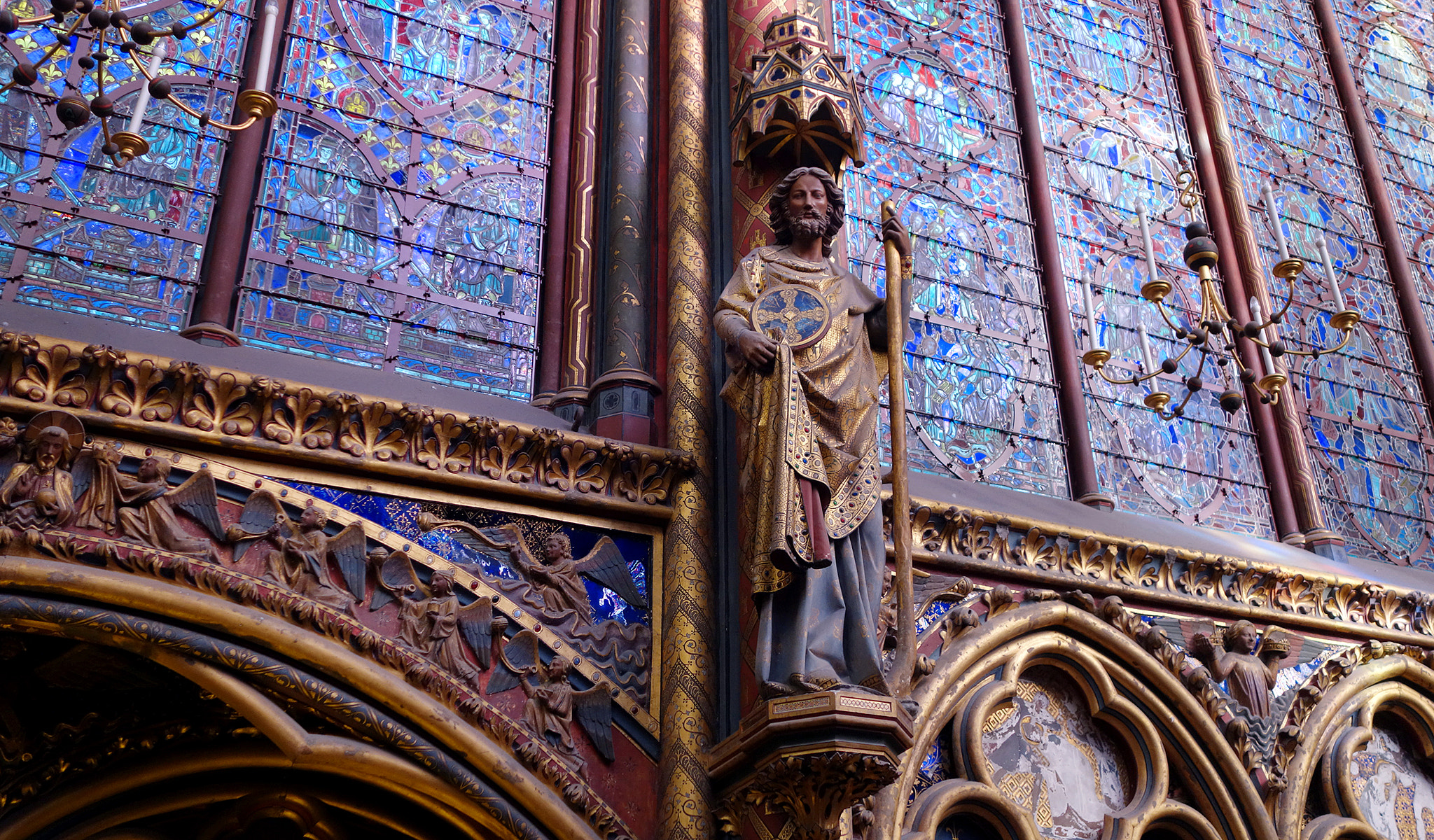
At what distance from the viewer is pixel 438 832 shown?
4.77 m

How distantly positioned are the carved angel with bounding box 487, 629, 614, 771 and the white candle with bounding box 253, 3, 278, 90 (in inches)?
79.3

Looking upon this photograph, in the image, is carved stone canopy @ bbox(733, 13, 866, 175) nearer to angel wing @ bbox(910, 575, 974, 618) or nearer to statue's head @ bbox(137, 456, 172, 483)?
angel wing @ bbox(910, 575, 974, 618)

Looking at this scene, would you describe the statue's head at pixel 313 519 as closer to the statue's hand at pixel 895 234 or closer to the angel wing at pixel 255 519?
the angel wing at pixel 255 519

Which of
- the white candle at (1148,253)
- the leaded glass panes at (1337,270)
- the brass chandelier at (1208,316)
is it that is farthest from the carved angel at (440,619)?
the leaded glass panes at (1337,270)

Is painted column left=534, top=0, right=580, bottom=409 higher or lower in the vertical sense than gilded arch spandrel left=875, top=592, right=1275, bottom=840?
higher

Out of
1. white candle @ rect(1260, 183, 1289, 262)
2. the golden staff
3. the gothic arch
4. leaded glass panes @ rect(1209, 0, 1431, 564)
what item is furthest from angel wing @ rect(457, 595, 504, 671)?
leaded glass panes @ rect(1209, 0, 1431, 564)

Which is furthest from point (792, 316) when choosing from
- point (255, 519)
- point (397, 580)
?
point (255, 519)

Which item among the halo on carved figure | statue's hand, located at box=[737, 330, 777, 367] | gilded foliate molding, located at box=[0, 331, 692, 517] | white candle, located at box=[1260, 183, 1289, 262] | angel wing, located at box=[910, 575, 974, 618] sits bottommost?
the halo on carved figure

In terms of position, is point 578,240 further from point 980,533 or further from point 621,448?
point 980,533

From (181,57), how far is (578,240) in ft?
6.21

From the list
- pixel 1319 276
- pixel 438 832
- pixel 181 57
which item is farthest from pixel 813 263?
pixel 1319 276

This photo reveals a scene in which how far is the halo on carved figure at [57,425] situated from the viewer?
440 cm

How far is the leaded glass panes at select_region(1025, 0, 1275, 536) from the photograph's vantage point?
744cm

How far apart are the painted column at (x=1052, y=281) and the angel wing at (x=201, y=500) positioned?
13.6 ft
